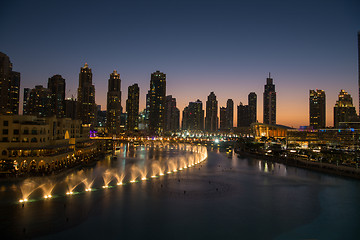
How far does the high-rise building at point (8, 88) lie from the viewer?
431 feet

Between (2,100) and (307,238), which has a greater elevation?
(2,100)

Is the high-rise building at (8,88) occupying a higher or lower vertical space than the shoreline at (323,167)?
higher

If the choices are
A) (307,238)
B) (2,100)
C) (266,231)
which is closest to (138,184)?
(266,231)

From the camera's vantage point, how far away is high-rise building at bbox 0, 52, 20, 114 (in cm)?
13150

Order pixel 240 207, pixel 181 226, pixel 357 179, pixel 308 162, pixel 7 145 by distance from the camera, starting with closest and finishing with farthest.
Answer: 1. pixel 181 226
2. pixel 240 207
3. pixel 7 145
4. pixel 357 179
5. pixel 308 162

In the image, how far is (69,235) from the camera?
65.4 feet

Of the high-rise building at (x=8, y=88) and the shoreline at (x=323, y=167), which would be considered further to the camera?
the high-rise building at (x=8, y=88)

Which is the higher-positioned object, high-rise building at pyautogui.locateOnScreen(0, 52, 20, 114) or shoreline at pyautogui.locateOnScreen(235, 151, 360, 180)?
high-rise building at pyautogui.locateOnScreen(0, 52, 20, 114)

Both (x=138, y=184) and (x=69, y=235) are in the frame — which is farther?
(x=138, y=184)

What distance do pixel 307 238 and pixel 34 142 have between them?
39.7 m

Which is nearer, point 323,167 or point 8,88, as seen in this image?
point 323,167

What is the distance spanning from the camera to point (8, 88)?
138375 millimetres

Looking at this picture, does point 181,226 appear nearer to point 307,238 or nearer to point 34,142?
point 307,238

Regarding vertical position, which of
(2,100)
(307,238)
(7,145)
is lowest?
(307,238)
